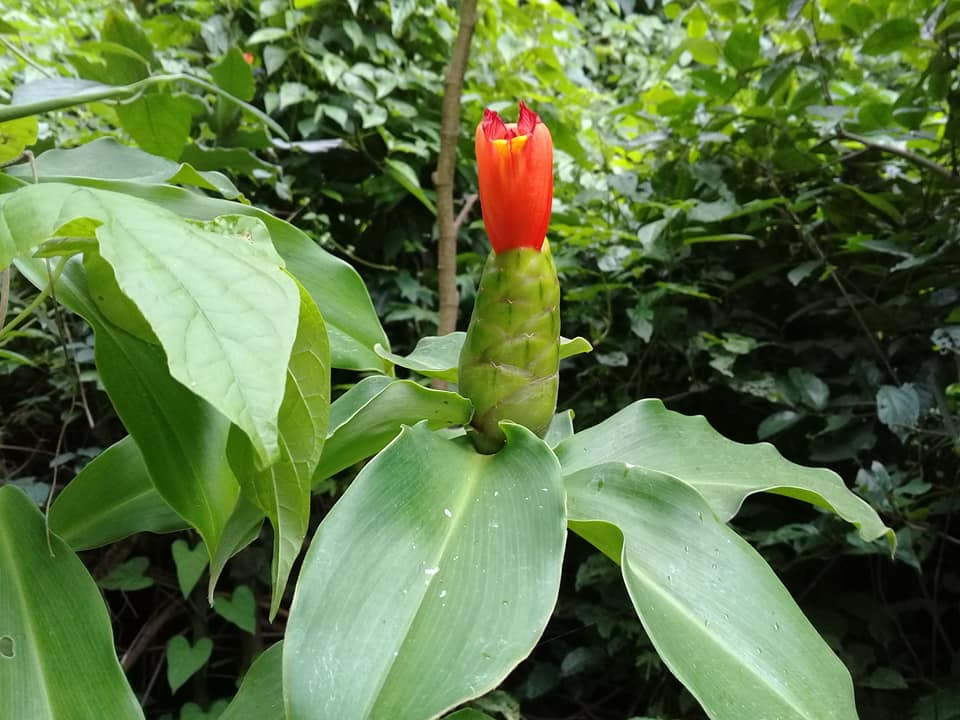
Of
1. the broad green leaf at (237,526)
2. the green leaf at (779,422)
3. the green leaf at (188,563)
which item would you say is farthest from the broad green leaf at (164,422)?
the green leaf at (779,422)

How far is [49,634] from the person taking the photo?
0.37 m

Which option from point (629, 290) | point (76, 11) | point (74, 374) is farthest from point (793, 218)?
point (76, 11)

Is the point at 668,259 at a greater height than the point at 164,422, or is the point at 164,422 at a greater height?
the point at 164,422

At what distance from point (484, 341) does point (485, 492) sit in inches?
4.7

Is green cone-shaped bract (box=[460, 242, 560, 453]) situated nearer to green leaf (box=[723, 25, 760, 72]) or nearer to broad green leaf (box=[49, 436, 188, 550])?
broad green leaf (box=[49, 436, 188, 550])

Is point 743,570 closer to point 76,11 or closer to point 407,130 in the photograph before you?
point 407,130

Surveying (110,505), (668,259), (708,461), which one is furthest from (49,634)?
(668,259)

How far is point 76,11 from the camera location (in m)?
1.74

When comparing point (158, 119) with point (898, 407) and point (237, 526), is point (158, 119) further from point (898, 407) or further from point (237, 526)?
point (898, 407)

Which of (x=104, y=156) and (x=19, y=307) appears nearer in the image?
(x=104, y=156)

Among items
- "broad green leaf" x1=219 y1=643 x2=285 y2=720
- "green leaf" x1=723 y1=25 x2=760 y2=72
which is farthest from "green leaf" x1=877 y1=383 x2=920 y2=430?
"broad green leaf" x1=219 y1=643 x2=285 y2=720

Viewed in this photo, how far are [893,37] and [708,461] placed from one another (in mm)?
872

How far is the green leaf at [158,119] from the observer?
665mm

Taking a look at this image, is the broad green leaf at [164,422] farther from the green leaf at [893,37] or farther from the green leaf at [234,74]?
the green leaf at [893,37]
